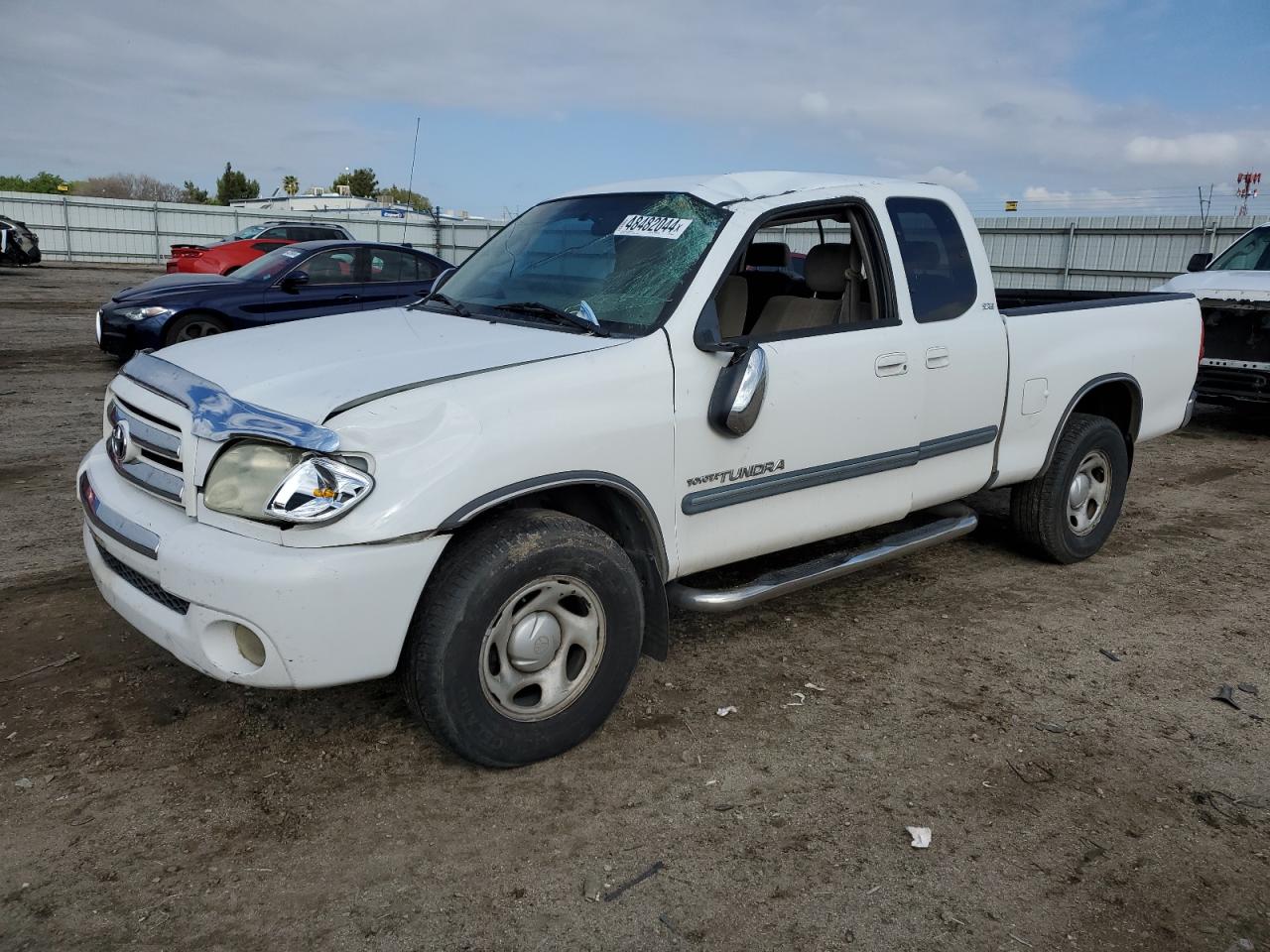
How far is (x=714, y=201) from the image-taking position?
Answer: 12.6 feet

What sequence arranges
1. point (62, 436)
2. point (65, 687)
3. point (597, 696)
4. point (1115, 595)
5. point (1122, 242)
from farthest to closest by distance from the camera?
point (1122, 242) < point (62, 436) < point (1115, 595) < point (65, 687) < point (597, 696)

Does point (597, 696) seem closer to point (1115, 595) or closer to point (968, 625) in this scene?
point (968, 625)

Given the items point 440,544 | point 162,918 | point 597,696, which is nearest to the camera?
point 162,918

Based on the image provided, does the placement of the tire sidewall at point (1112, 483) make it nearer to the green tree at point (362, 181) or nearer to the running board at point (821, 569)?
→ the running board at point (821, 569)

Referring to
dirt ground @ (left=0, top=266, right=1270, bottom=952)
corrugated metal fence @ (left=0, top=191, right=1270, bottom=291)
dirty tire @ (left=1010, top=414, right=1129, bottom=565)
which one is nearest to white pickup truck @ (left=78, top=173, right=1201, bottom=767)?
dirty tire @ (left=1010, top=414, right=1129, bottom=565)

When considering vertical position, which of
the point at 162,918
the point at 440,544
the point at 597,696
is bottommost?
the point at 162,918

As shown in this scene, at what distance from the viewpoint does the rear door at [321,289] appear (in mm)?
10586

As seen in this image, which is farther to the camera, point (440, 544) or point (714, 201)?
point (714, 201)

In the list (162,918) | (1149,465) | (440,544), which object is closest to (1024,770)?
(440,544)

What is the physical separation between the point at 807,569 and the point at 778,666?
421 millimetres

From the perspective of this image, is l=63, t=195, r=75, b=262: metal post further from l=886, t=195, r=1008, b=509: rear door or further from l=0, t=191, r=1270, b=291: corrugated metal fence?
l=886, t=195, r=1008, b=509: rear door

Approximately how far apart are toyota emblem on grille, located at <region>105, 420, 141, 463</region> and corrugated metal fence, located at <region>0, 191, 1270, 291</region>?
38.4 feet

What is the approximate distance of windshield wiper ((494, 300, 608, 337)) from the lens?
3.54m

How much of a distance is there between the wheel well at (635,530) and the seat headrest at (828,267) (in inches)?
64.6
